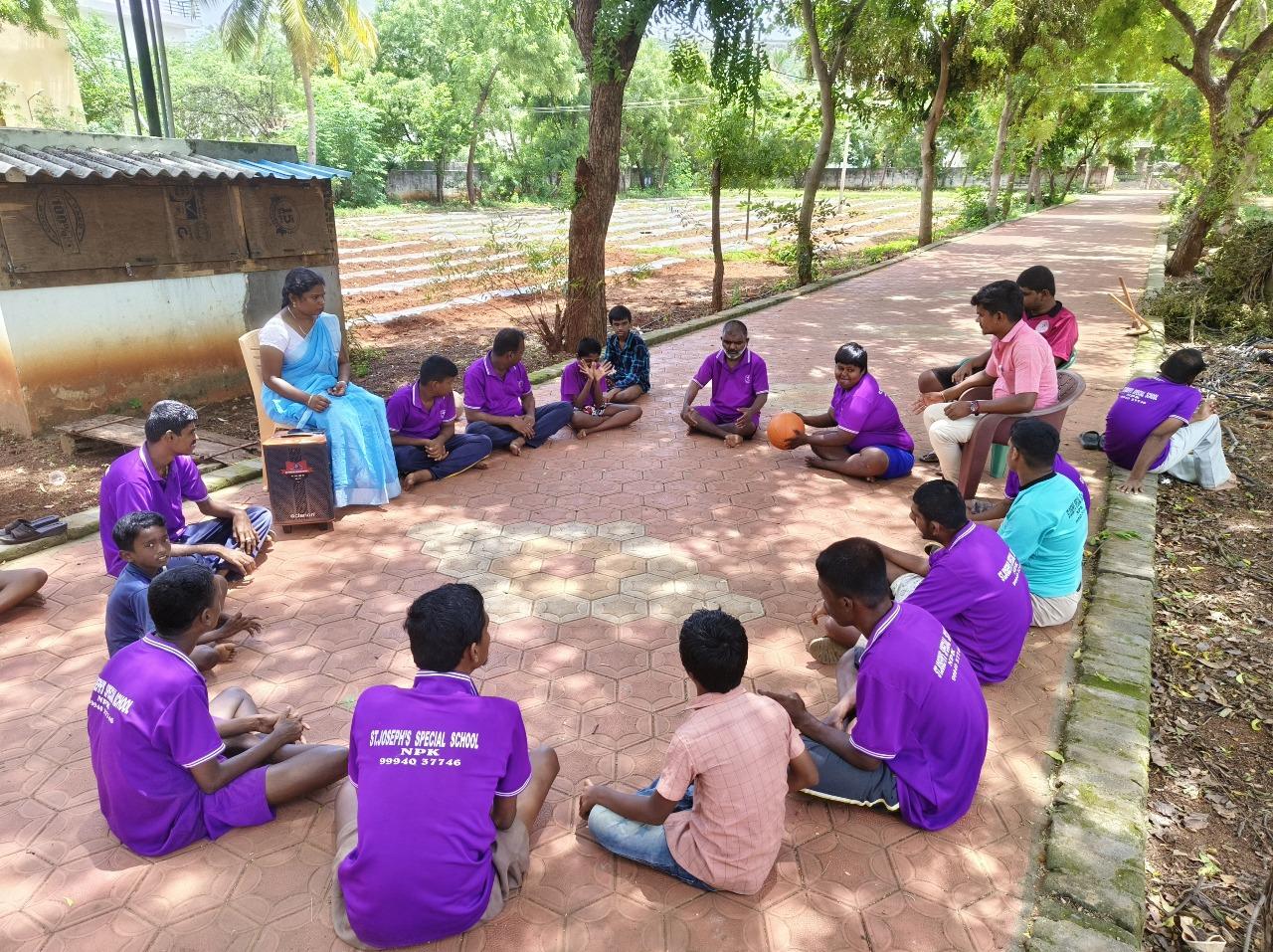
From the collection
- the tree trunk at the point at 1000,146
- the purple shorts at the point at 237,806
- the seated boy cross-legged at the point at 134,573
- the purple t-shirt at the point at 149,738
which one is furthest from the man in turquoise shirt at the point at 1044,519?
the tree trunk at the point at 1000,146

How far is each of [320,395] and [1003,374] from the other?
4.55 metres

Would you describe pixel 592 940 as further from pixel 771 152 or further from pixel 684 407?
pixel 771 152

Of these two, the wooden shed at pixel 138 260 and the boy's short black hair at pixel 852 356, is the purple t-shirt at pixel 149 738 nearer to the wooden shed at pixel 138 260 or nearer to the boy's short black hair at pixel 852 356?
the boy's short black hair at pixel 852 356

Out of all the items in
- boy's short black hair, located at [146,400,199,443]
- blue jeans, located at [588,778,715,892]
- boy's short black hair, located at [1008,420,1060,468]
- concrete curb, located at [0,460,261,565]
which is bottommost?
blue jeans, located at [588,778,715,892]

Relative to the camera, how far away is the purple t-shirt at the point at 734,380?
21.5 ft

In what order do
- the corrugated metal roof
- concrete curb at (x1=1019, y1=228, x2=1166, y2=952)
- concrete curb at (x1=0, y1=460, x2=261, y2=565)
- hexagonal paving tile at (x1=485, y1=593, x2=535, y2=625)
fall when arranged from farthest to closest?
the corrugated metal roof → concrete curb at (x1=0, y1=460, x2=261, y2=565) → hexagonal paving tile at (x1=485, y1=593, x2=535, y2=625) → concrete curb at (x1=1019, y1=228, x2=1166, y2=952)

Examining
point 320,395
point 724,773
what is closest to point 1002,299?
point 724,773

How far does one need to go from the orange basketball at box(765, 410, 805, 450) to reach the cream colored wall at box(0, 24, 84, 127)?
23.4 m

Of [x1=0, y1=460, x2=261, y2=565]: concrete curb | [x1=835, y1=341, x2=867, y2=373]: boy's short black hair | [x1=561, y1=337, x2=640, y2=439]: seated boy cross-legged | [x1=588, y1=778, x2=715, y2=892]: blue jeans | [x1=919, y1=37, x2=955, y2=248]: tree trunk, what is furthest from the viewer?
[x1=919, y1=37, x2=955, y2=248]: tree trunk

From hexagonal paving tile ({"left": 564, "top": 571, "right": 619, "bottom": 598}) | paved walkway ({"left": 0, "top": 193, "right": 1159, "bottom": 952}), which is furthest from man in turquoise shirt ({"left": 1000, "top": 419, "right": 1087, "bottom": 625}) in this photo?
hexagonal paving tile ({"left": 564, "top": 571, "right": 619, "bottom": 598})

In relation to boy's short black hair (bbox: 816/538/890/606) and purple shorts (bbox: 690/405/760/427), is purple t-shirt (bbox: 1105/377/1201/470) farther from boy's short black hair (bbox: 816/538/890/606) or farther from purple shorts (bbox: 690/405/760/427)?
boy's short black hair (bbox: 816/538/890/606)

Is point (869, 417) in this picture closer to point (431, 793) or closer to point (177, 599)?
point (431, 793)

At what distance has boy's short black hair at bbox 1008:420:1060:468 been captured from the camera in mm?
3717

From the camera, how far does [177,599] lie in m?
2.65
